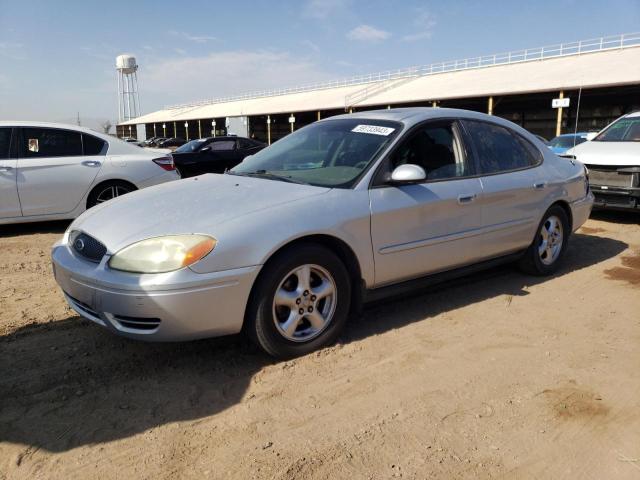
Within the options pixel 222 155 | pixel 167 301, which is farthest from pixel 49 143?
pixel 222 155

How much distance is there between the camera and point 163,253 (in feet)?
9.57

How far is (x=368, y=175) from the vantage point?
364cm

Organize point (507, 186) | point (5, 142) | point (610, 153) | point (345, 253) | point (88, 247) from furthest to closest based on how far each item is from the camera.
→ 1. point (610, 153)
2. point (5, 142)
3. point (507, 186)
4. point (345, 253)
5. point (88, 247)

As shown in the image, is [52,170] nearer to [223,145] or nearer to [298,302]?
[298,302]

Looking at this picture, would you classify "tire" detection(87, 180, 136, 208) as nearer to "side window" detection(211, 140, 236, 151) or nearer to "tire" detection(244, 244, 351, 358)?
"tire" detection(244, 244, 351, 358)

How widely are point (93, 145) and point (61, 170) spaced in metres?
0.60

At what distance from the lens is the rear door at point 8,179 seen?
6648 millimetres

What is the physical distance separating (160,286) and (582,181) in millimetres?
4530

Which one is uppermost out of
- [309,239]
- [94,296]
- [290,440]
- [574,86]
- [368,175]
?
[574,86]

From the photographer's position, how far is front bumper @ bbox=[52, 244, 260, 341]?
285 centimetres

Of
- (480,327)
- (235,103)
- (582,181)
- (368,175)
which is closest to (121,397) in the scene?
(368,175)

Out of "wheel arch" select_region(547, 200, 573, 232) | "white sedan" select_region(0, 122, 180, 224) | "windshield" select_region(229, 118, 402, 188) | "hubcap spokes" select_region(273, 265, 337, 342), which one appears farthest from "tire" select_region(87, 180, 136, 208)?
"wheel arch" select_region(547, 200, 573, 232)

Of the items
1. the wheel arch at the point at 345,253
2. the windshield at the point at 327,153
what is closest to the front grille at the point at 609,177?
the windshield at the point at 327,153

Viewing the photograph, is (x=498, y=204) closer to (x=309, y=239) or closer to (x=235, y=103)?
(x=309, y=239)
